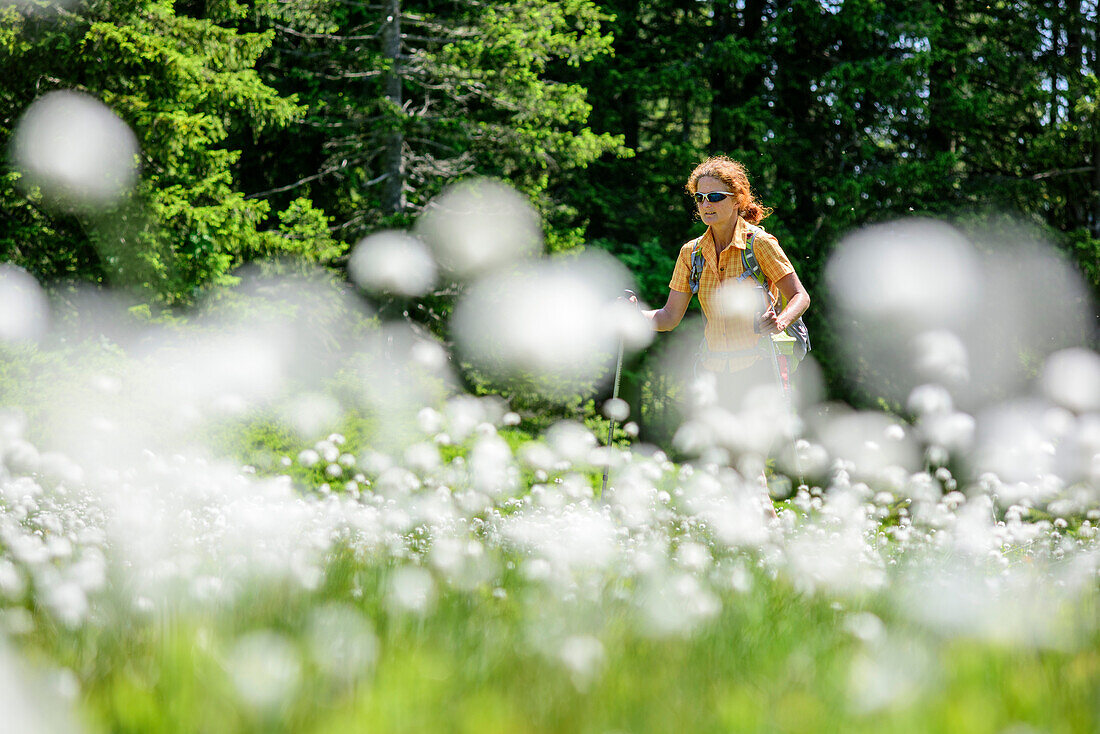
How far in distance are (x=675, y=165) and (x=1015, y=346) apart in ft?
19.1

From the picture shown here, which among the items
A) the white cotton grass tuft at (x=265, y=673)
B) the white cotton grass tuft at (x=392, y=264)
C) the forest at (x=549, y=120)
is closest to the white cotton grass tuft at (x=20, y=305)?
the forest at (x=549, y=120)

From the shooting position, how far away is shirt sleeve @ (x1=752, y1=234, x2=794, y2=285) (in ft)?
14.1

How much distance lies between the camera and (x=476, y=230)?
35.6ft

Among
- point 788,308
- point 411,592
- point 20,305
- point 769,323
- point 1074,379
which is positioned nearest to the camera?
point 411,592

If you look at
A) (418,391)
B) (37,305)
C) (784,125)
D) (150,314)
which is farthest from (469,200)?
(784,125)

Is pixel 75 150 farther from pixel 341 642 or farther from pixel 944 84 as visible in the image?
pixel 944 84

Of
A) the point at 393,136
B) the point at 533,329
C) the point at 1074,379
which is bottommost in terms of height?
the point at 1074,379

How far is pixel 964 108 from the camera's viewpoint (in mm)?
12750

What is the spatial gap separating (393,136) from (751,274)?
7786 mm

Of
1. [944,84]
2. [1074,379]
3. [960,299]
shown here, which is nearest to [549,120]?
[944,84]

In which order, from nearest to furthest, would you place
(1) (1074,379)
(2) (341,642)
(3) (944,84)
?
(2) (341,642) < (1) (1074,379) < (3) (944,84)

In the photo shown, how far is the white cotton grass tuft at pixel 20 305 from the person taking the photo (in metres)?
8.00

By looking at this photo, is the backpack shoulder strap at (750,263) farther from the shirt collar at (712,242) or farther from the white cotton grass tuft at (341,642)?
the white cotton grass tuft at (341,642)

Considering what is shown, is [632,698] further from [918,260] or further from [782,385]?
[918,260]
